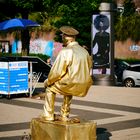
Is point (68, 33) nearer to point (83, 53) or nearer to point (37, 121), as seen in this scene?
point (83, 53)

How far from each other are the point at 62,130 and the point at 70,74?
0.92 m

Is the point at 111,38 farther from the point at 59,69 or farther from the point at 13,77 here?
the point at 59,69

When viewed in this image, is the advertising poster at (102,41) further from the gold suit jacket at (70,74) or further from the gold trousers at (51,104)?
the gold suit jacket at (70,74)

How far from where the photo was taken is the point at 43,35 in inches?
1804

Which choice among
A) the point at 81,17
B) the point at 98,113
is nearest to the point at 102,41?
the point at 98,113

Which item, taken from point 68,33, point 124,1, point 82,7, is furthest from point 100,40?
point 124,1

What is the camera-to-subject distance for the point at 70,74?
26.2ft

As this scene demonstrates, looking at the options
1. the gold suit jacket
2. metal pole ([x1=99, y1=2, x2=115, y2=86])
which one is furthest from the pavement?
metal pole ([x1=99, y1=2, x2=115, y2=86])

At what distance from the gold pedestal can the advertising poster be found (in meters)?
15.9

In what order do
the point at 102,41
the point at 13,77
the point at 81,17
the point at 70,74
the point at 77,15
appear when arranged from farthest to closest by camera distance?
the point at 77,15
the point at 81,17
the point at 102,41
the point at 13,77
the point at 70,74

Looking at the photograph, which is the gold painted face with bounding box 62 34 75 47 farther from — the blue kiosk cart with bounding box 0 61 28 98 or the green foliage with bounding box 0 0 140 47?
the green foliage with bounding box 0 0 140 47

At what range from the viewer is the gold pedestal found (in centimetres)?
803

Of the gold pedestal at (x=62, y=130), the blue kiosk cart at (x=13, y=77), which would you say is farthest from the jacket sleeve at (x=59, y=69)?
the blue kiosk cart at (x=13, y=77)

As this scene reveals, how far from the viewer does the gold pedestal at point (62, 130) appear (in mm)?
8031
